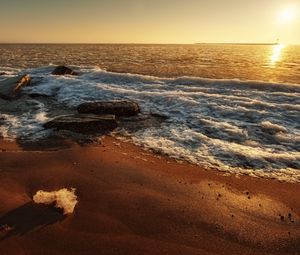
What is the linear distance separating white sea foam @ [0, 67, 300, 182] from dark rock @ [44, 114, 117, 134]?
0.63 meters

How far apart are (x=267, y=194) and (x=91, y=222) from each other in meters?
2.89

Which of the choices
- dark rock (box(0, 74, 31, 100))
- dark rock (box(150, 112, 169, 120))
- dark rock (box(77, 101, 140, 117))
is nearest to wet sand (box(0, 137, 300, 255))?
dark rock (box(150, 112, 169, 120))

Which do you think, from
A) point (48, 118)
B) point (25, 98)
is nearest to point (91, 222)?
point (48, 118)

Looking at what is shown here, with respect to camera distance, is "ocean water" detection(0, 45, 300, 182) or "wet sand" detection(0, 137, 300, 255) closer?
"wet sand" detection(0, 137, 300, 255)

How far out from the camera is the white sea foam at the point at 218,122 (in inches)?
279

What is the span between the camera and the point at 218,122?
983 cm

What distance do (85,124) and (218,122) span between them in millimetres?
3753

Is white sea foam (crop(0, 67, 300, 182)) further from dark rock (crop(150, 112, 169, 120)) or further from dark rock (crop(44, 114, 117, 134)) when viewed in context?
dark rock (crop(44, 114, 117, 134))

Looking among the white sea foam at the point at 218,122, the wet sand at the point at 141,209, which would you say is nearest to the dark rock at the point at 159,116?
the white sea foam at the point at 218,122

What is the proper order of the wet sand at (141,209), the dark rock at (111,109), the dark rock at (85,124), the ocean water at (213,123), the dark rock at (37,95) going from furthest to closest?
the dark rock at (37,95) < the dark rock at (111,109) < the dark rock at (85,124) < the ocean water at (213,123) < the wet sand at (141,209)

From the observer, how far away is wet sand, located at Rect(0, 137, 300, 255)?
4.04 m

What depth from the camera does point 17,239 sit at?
397 centimetres

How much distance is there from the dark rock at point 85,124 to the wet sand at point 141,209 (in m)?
1.87

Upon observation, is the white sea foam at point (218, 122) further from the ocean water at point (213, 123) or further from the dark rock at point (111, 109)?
the dark rock at point (111, 109)
